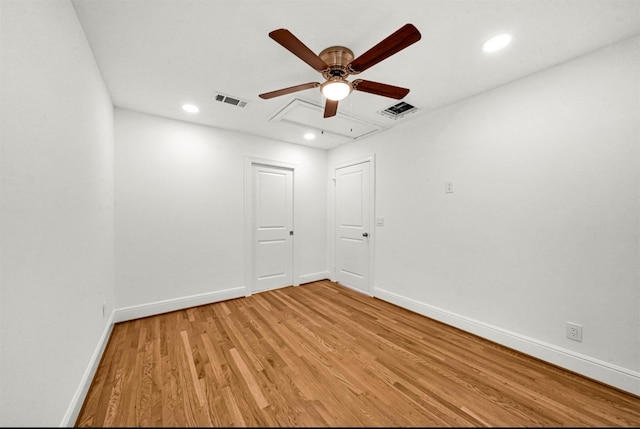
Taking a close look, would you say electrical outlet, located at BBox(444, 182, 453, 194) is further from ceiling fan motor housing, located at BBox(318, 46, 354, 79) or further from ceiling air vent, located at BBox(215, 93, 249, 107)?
ceiling air vent, located at BBox(215, 93, 249, 107)

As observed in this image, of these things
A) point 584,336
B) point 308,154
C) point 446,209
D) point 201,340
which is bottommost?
point 201,340

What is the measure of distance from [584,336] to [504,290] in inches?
21.3

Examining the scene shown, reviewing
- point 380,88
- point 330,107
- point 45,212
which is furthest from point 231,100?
point 45,212

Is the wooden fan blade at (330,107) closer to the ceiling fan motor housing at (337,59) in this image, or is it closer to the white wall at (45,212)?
the ceiling fan motor housing at (337,59)

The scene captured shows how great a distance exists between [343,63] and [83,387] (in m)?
2.75

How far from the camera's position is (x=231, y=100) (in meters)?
2.47

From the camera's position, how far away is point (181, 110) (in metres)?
2.68

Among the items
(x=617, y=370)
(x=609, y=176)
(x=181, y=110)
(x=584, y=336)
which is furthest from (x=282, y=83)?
(x=617, y=370)

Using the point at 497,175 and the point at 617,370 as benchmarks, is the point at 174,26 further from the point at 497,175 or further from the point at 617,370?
the point at 617,370

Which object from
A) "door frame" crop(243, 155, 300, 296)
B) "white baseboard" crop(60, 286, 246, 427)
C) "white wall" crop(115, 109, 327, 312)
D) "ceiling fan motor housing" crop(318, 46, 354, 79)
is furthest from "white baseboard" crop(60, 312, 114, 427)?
"ceiling fan motor housing" crop(318, 46, 354, 79)

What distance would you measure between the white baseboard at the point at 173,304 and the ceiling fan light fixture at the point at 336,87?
284 cm

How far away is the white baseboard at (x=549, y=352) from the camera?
1.57 m

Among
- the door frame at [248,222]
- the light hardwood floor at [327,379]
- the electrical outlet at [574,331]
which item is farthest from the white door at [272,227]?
the electrical outlet at [574,331]

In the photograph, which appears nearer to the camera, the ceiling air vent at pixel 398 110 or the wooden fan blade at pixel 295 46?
the wooden fan blade at pixel 295 46
